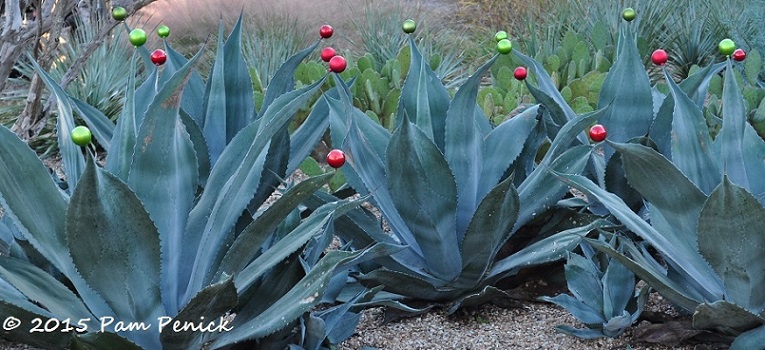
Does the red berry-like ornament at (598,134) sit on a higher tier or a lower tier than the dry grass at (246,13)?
higher

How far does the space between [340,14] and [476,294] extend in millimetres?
5117

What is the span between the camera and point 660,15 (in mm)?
6266

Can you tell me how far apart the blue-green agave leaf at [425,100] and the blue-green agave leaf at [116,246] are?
1.04 meters

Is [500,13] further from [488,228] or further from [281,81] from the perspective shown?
[488,228]

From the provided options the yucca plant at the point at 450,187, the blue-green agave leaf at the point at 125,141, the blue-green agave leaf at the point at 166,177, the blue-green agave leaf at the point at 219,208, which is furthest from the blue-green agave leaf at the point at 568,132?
the blue-green agave leaf at the point at 125,141

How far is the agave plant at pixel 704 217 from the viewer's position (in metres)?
2.39

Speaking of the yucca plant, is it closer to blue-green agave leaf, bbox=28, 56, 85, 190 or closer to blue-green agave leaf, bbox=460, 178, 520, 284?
blue-green agave leaf, bbox=460, 178, 520, 284

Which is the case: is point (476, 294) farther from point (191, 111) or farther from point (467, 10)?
point (467, 10)

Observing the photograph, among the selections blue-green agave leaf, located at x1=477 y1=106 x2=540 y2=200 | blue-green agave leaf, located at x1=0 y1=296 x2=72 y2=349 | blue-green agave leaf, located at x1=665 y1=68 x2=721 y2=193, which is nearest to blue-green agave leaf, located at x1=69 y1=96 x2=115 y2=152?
blue-green agave leaf, located at x1=0 y1=296 x2=72 y2=349

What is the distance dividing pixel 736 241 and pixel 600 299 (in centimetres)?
48

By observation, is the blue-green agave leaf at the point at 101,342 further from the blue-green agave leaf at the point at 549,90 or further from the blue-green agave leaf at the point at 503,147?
the blue-green agave leaf at the point at 549,90

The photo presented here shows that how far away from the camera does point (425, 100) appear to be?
10.0 ft

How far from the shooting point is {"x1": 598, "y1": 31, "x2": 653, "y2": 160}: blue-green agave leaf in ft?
10.4

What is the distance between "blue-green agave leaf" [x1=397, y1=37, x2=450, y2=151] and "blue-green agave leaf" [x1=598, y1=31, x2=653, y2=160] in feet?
1.80
